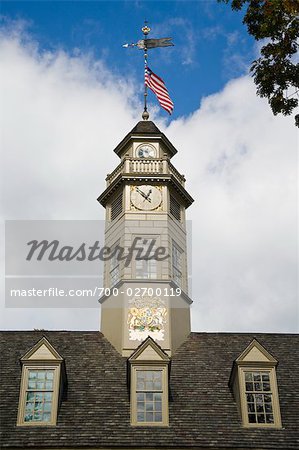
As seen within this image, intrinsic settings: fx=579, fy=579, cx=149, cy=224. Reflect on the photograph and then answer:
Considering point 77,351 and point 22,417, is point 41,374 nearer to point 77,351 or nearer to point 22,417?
point 22,417

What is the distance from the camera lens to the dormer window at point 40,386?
61.4 ft

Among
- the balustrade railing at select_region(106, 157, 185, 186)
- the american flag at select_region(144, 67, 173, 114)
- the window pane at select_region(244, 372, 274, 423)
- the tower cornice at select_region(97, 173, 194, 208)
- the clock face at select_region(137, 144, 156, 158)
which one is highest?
the american flag at select_region(144, 67, 173, 114)

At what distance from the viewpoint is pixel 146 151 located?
2805 cm

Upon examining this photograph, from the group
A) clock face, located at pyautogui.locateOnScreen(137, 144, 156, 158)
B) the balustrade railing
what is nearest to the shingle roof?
the balustrade railing

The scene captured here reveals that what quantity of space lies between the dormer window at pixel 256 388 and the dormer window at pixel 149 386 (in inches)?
98.6

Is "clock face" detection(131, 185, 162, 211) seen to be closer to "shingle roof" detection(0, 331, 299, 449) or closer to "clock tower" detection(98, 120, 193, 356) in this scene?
"clock tower" detection(98, 120, 193, 356)

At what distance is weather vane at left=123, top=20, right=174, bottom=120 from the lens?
1137 inches

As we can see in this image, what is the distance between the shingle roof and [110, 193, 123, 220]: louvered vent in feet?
18.9

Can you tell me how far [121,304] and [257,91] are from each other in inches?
512

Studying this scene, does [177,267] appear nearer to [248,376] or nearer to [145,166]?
[145,166]

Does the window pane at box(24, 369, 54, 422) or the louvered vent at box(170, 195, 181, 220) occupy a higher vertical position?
the louvered vent at box(170, 195, 181, 220)

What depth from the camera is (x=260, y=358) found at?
19.9 metres

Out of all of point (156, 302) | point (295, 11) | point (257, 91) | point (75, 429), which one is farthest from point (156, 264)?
point (295, 11)

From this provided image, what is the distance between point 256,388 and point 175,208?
396 inches
